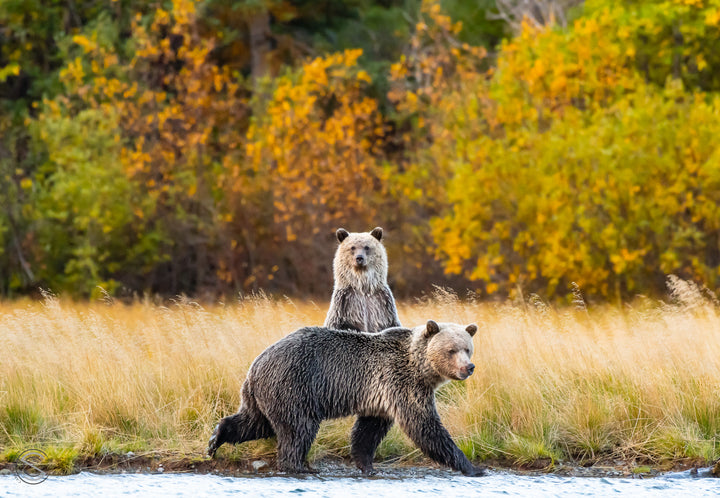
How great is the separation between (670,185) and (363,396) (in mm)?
8760

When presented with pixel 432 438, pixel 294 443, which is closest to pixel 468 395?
pixel 432 438

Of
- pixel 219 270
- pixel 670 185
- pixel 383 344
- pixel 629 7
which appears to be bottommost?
pixel 219 270

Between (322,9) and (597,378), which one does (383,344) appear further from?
(322,9)

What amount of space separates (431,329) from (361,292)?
0.98 metres

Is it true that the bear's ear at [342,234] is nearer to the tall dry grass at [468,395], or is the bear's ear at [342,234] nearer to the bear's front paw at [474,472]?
the tall dry grass at [468,395]

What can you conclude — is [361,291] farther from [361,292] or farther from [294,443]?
[294,443]

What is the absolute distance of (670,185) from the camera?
14.1 meters

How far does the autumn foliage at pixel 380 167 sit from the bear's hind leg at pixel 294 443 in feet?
26.1

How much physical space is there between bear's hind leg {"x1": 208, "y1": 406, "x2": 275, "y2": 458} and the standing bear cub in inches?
36.1

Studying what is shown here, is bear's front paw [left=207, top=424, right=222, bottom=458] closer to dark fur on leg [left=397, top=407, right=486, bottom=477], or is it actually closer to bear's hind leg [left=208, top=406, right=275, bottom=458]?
bear's hind leg [left=208, top=406, right=275, bottom=458]

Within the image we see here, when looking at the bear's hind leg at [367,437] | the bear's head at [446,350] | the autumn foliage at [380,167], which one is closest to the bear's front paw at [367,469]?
the bear's hind leg at [367,437]

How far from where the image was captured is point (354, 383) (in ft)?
21.6

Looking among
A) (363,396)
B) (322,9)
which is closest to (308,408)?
(363,396)

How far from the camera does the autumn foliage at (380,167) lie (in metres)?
14.2
